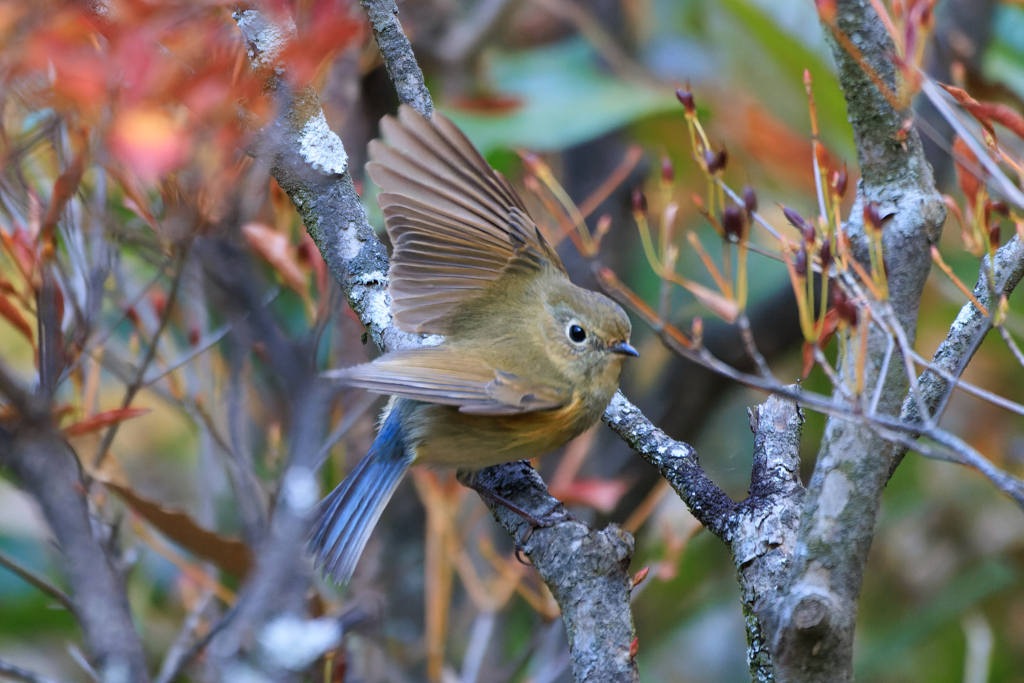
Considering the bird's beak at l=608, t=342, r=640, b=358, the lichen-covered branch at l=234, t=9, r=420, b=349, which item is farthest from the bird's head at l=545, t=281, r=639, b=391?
the lichen-covered branch at l=234, t=9, r=420, b=349

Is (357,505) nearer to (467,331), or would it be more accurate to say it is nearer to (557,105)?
(467,331)

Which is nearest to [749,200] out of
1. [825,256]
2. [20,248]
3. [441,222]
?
[825,256]

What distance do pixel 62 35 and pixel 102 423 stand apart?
0.74 meters

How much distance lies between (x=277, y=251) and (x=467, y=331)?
45 centimetres

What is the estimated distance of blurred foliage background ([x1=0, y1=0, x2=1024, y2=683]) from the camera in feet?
6.48

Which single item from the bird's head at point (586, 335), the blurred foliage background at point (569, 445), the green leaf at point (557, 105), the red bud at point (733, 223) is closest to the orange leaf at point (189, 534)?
the blurred foliage background at point (569, 445)

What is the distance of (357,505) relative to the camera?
6.25 feet

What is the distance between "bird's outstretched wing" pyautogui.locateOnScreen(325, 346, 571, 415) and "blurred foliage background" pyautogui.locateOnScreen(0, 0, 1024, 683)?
0.20 meters

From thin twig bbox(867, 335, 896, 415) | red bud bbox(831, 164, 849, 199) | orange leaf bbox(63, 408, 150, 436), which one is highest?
red bud bbox(831, 164, 849, 199)

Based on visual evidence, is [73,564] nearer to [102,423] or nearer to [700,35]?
[102,423]

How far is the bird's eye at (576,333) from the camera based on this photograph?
6.64 feet

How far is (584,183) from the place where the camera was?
144 inches

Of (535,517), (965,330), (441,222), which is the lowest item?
(535,517)

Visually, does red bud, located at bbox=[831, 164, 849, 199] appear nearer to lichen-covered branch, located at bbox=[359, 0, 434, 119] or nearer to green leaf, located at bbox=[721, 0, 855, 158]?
lichen-covered branch, located at bbox=[359, 0, 434, 119]
